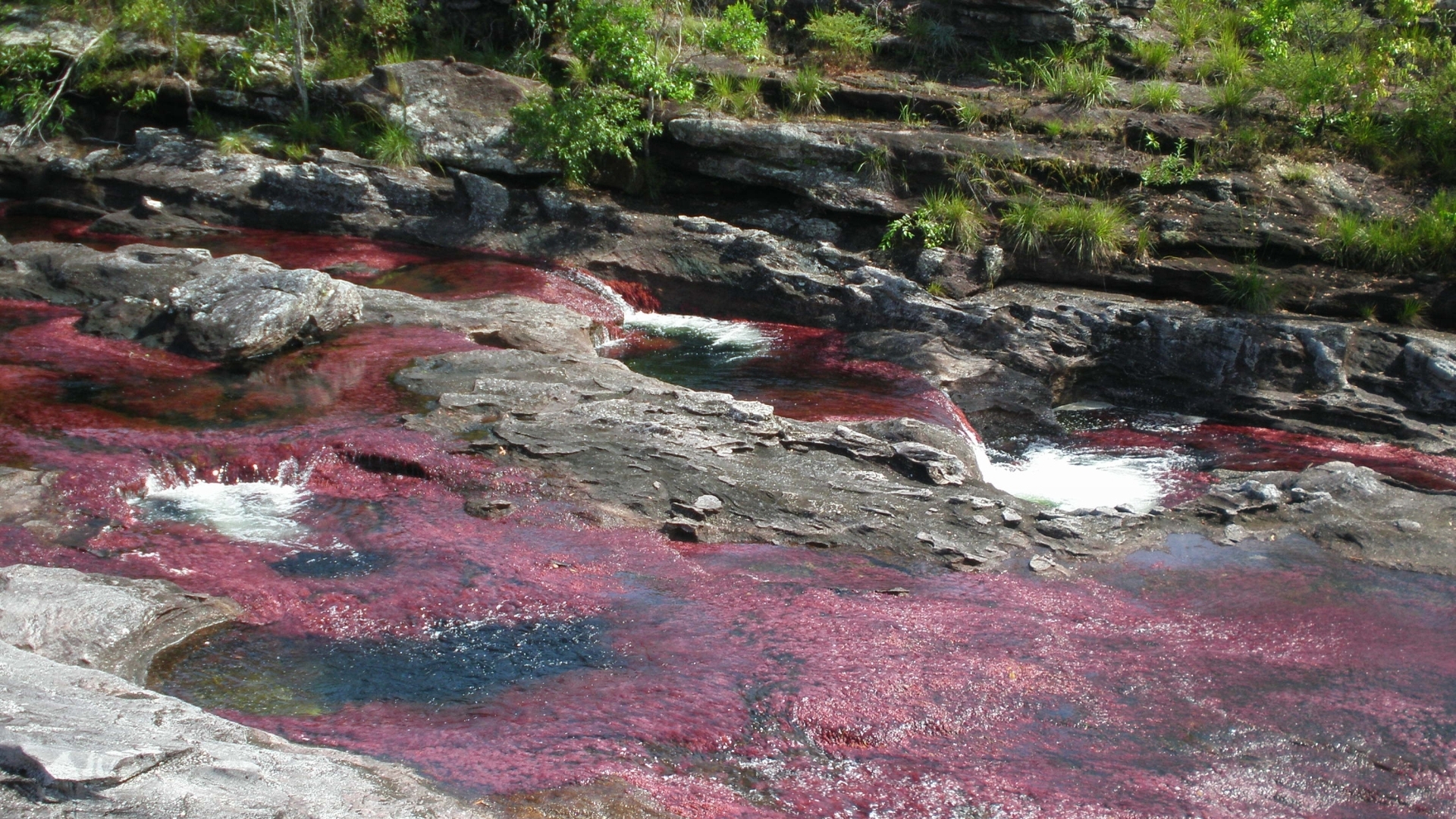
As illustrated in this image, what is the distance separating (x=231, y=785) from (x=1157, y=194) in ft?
46.1

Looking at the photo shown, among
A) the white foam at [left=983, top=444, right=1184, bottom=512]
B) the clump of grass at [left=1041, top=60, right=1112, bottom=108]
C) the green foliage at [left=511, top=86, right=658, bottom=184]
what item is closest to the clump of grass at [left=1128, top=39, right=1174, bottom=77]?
the clump of grass at [left=1041, top=60, right=1112, bottom=108]

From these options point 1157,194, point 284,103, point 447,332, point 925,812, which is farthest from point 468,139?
point 925,812

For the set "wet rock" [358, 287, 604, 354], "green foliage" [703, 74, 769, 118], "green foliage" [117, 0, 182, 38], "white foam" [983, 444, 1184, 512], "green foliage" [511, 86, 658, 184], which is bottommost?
"white foam" [983, 444, 1184, 512]

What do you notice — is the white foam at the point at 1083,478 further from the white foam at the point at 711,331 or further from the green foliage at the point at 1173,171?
the green foliage at the point at 1173,171

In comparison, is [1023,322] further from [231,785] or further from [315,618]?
[231,785]

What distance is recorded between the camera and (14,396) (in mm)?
9414

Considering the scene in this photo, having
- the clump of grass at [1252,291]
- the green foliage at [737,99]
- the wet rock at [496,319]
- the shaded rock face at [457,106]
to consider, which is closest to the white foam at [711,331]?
the wet rock at [496,319]

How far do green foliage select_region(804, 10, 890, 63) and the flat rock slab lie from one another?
51.4 feet

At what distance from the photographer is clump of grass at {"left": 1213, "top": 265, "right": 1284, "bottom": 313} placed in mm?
12844

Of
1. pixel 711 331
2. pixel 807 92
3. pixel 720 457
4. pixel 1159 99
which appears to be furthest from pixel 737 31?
pixel 720 457

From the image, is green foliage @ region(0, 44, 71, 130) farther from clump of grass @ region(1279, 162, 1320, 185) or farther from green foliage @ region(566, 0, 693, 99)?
clump of grass @ region(1279, 162, 1320, 185)

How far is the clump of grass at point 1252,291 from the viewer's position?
1284 cm

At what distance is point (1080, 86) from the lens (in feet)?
52.2

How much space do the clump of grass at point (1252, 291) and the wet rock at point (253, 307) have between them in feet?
35.9
